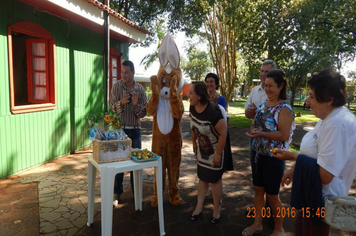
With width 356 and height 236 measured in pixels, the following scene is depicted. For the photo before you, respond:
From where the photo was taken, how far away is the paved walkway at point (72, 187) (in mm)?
3037

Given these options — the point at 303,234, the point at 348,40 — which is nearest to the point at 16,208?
the point at 303,234

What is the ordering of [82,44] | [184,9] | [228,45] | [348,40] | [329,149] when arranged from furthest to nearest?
[228,45], [184,9], [348,40], [82,44], [329,149]

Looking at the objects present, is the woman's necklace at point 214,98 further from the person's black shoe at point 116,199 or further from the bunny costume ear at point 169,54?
the person's black shoe at point 116,199

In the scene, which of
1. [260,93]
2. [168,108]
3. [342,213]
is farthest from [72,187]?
[342,213]

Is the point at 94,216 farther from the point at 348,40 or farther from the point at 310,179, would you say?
the point at 348,40

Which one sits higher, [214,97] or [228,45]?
[228,45]

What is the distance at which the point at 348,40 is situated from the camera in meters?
10.2

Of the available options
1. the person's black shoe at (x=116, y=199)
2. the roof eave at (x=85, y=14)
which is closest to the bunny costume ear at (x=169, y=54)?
the person's black shoe at (x=116, y=199)

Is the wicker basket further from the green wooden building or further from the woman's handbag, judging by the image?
the green wooden building

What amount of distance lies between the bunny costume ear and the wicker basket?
48.8 inches

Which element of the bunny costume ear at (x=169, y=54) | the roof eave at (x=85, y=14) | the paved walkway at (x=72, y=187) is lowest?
the paved walkway at (x=72, y=187)

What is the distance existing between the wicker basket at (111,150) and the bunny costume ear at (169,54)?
124 centimetres

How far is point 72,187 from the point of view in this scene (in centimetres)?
406

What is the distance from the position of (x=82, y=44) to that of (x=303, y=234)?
20.0ft
